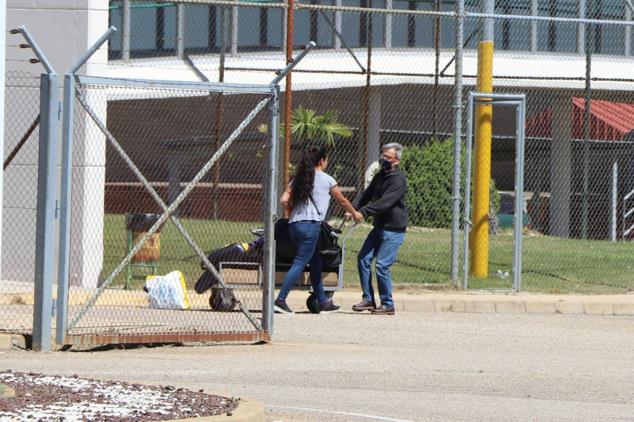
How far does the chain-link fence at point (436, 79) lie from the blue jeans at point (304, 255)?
808cm

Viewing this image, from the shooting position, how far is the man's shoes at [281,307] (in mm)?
14430

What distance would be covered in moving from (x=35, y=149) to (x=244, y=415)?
9178 millimetres

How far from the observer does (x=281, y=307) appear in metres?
14.5

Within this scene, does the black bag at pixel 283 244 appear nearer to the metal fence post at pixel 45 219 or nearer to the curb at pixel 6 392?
the metal fence post at pixel 45 219

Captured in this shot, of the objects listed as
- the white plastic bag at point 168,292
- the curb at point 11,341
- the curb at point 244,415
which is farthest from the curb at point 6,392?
the white plastic bag at point 168,292

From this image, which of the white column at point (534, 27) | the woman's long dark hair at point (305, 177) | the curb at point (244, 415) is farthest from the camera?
the white column at point (534, 27)

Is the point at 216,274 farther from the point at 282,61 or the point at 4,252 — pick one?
the point at 282,61

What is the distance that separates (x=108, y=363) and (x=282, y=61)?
638 inches

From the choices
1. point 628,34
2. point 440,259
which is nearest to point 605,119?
point 628,34

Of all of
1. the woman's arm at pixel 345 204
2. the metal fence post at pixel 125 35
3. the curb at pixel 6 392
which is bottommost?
the curb at pixel 6 392

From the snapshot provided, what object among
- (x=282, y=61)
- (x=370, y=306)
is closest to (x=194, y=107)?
(x=282, y=61)

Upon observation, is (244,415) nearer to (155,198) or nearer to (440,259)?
(155,198)

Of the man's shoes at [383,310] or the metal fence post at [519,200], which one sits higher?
the metal fence post at [519,200]

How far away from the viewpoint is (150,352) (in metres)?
11.6
